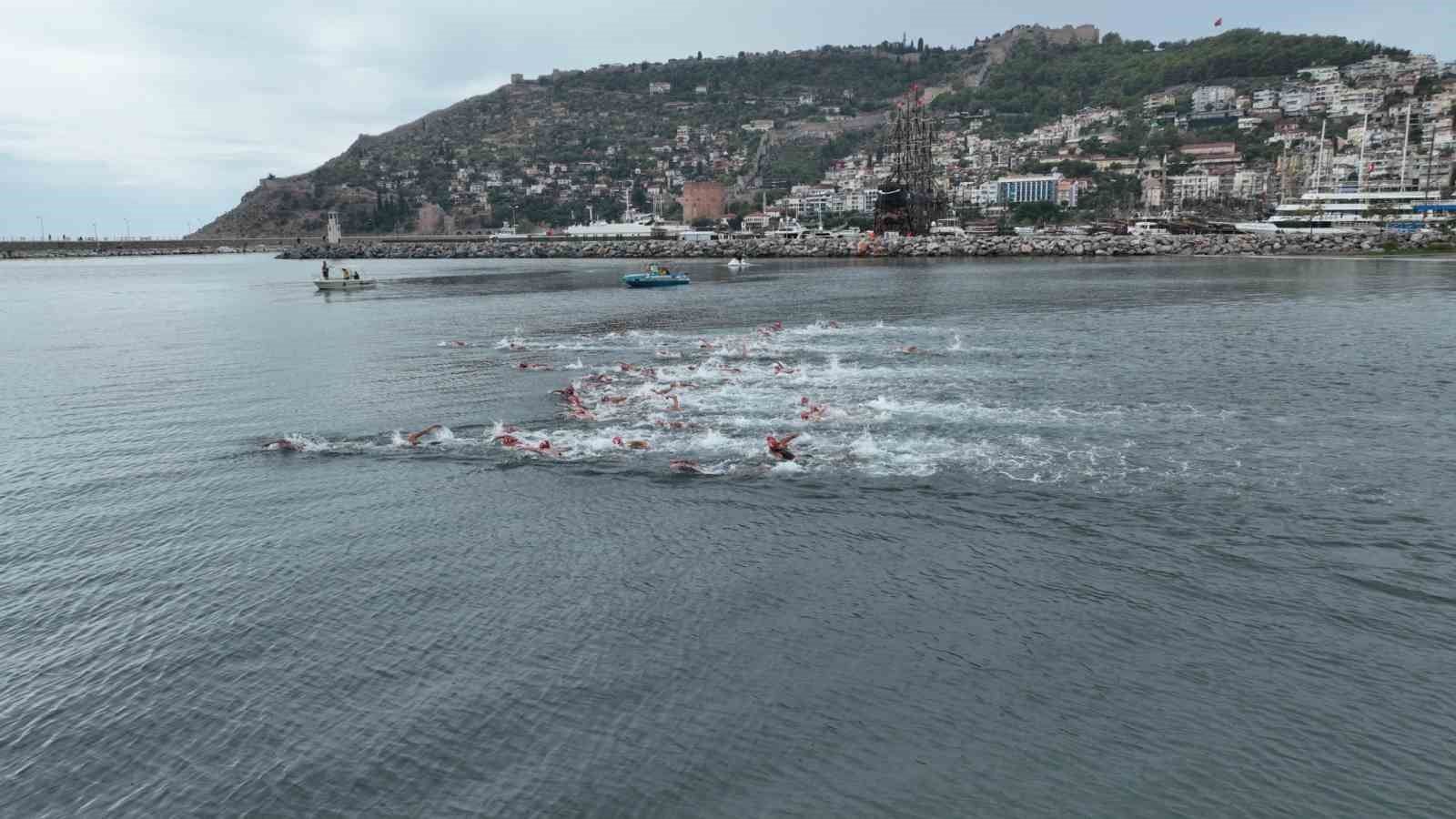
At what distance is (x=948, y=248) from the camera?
125500 mm

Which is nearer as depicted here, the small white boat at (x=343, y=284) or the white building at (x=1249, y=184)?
the small white boat at (x=343, y=284)

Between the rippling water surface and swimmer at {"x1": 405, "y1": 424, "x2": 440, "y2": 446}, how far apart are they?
0.26 m

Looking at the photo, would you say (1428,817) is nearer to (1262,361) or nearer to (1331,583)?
(1331,583)

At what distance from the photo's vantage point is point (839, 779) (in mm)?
9438

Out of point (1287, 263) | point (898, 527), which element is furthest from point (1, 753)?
point (1287, 263)

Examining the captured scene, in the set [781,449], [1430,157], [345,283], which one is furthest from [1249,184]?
[781,449]

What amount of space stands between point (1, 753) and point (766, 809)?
8849 mm

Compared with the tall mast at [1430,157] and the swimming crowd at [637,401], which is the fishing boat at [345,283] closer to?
the swimming crowd at [637,401]

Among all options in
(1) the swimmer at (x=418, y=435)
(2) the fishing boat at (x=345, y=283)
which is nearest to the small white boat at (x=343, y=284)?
(2) the fishing boat at (x=345, y=283)

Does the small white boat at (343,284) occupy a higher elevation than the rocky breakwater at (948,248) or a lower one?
lower

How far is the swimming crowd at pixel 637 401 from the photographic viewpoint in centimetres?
2214

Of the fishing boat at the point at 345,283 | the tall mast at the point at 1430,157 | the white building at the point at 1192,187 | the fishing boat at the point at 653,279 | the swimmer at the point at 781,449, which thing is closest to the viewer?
the swimmer at the point at 781,449

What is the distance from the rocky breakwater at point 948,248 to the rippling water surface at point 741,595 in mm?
87546

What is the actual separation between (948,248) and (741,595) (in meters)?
119
